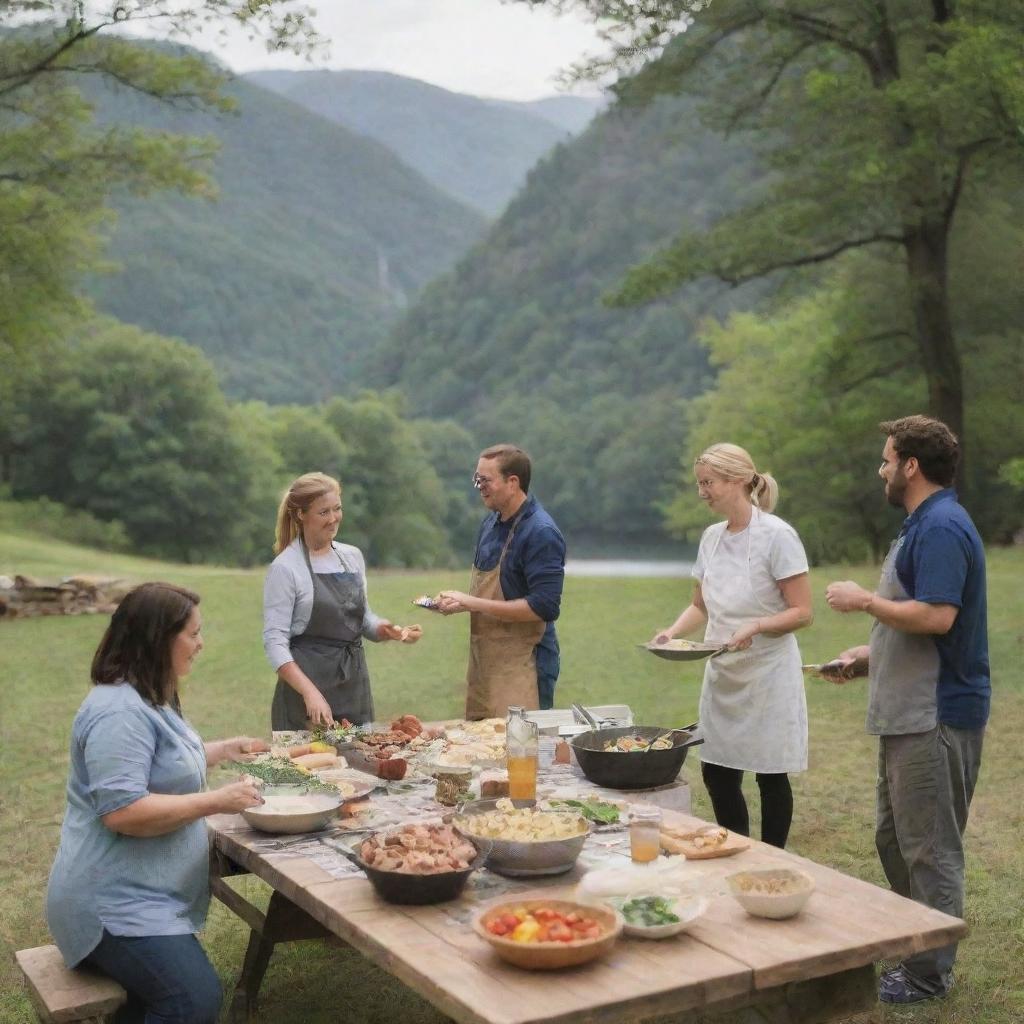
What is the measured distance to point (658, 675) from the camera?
1320 centimetres

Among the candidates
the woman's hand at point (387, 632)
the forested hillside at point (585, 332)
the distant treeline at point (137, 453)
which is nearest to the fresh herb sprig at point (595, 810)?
the woman's hand at point (387, 632)

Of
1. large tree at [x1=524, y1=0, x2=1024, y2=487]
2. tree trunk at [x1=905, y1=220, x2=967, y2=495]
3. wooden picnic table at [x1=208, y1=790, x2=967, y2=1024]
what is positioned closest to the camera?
wooden picnic table at [x1=208, y1=790, x2=967, y2=1024]

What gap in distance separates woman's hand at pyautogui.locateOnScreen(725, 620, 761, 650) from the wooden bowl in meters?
1.97

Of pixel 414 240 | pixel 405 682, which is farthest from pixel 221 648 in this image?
pixel 414 240

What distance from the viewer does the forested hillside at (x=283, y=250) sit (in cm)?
10031

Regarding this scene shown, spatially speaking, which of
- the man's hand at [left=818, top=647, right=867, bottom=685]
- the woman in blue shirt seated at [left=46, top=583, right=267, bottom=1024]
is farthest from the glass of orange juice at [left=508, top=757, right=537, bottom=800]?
the man's hand at [left=818, top=647, right=867, bottom=685]

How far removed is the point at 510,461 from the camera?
220 inches

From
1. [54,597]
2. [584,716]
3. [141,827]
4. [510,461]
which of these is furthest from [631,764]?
[54,597]

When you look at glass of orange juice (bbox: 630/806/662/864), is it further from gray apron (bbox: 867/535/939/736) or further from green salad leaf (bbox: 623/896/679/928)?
gray apron (bbox: 867/535/939/736)

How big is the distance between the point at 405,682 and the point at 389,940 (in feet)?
33.1

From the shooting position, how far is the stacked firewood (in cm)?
1686

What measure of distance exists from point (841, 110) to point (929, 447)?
1232cm

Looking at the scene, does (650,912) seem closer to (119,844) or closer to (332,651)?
(119,844)

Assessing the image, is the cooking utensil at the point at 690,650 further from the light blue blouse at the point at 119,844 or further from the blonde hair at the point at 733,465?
the light blue blouse at the point at 119,844
